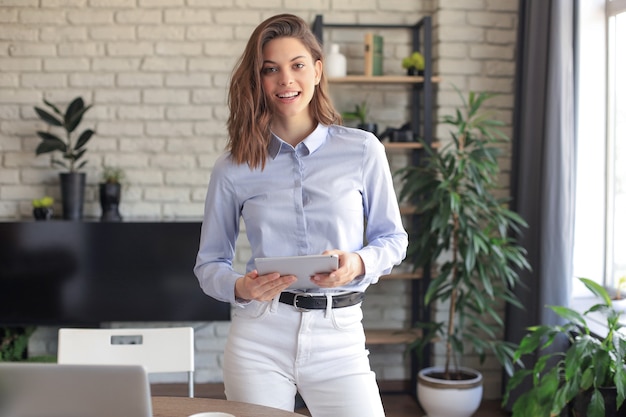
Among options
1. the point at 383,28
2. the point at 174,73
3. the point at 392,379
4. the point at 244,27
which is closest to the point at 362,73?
the point at 383,28

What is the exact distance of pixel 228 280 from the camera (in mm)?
1990

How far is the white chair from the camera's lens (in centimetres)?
231

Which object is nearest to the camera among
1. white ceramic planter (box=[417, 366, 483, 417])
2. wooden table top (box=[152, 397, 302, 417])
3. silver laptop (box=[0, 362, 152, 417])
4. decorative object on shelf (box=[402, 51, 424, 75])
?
silver laptop (box=[0, 362, 152, 417])

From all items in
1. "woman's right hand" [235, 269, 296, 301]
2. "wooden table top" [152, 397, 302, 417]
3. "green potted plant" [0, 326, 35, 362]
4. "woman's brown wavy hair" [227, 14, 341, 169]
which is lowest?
"green potted plant" [0, 326, 35, 362]

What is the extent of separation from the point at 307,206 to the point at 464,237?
1.95 m

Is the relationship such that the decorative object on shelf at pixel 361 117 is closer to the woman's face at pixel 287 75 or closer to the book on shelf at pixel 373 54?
the book on shelf at pixel 373 54

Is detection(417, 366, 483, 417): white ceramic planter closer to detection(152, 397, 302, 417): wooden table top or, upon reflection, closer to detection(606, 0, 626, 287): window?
detection(606, 0, 626, 287): window

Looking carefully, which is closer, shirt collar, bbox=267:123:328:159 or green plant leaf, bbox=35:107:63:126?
shirt collar, bbox=267:123:328:159

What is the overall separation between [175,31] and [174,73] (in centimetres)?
22

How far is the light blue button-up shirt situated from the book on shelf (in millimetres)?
2179

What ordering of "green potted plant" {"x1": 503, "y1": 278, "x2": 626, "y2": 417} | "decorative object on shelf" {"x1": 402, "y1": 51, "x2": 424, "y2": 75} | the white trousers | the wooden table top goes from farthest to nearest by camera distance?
"decorative object on shelf" {"x1": 402, "y1": 51, "x2": 424, "y2": 75}
"green potted plant" {"x1": 503, "y1": 278, "x2": 626, "y2": 417}
the white trousers
the wooden table top

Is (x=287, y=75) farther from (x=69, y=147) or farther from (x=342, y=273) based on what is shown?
(x=69, y=147)

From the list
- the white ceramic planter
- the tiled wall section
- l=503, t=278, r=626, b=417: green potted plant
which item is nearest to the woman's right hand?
l=503, t=278, r=626, b=417: green potted plant

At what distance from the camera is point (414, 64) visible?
13.8 ft
